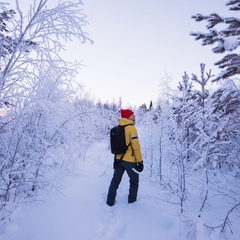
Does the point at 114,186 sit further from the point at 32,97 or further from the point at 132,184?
the point at 32,97

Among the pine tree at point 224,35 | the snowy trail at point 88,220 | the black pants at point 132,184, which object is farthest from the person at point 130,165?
the pine tree at point 224,35

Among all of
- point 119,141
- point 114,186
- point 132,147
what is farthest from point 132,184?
point 119,141

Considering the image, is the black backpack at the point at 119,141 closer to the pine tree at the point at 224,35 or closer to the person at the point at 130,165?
the person at the point at 130,165

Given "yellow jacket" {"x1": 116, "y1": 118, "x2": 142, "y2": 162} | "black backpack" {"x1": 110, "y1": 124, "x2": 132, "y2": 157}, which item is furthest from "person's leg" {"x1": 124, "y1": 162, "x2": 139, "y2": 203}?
"black backpack" {"x1": 110, "y1": 124, "x2": 132, "y2": 157}

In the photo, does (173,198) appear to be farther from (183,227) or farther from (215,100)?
(215,100)

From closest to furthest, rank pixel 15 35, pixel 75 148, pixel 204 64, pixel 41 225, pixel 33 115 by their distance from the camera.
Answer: pixel 15 35, pixel 41 225, pixel 33 115, pixel 75 148, pixel 204 64

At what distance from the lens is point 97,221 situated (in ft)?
11.3

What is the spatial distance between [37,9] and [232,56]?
341 cm

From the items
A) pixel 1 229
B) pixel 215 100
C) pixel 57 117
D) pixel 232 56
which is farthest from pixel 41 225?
pixel 232 56

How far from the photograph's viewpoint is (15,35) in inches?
94.2

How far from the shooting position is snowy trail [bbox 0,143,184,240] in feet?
9.61

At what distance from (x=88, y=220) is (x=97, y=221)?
0.16 meters

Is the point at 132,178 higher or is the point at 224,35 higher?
the point at 224,35

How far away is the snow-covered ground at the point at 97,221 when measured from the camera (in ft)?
9.43
